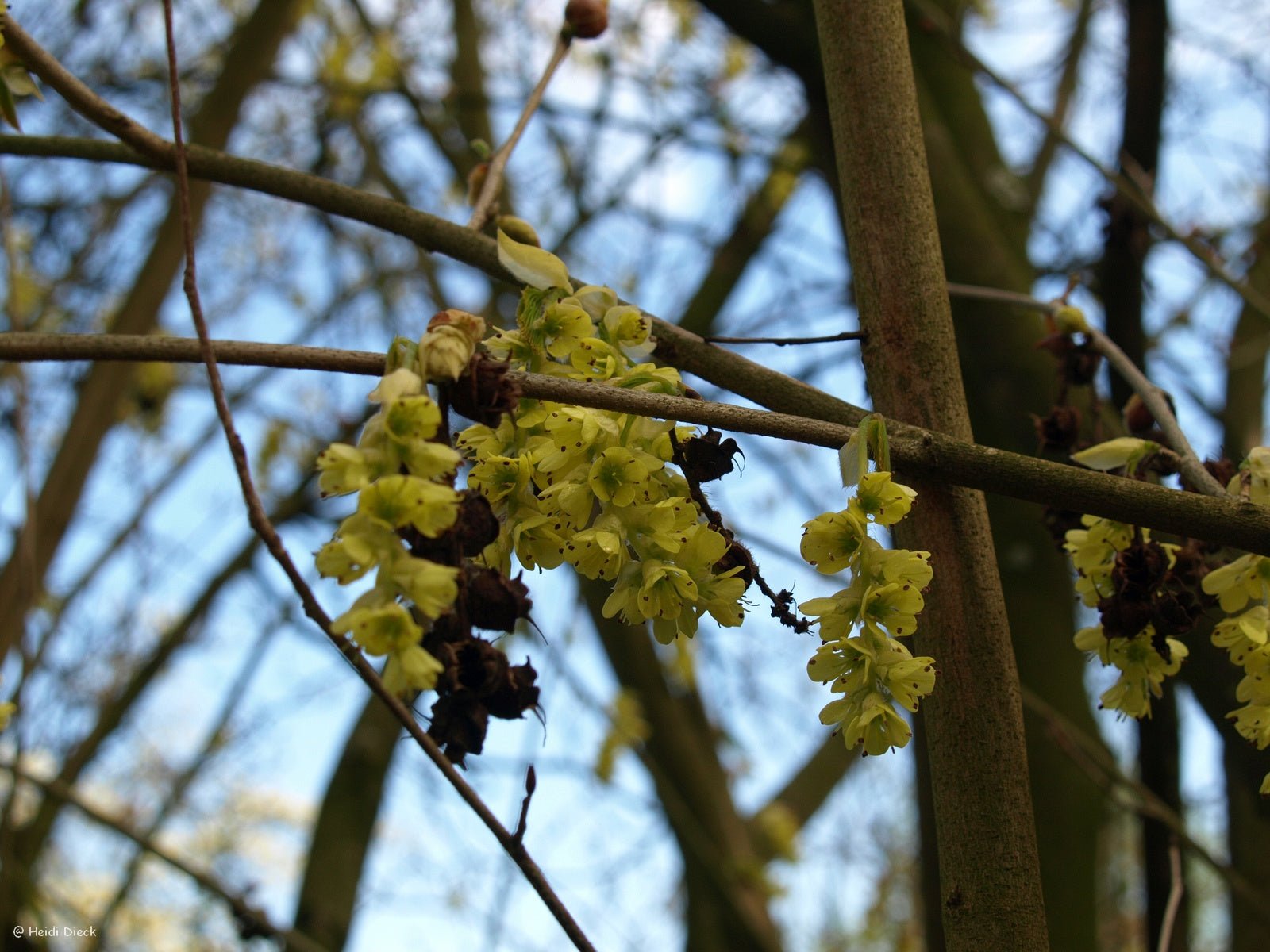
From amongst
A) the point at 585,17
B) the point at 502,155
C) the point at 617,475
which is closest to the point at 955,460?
the point at 617,475

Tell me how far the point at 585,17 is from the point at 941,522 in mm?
1328

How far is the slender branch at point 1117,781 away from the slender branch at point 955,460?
1.38 m

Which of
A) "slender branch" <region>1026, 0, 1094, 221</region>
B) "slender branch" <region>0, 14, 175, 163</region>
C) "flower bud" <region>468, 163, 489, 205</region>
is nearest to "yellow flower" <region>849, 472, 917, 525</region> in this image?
"flower bud" <region>468, 163, 489, 205</region>

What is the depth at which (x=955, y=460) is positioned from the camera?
1.26 metres

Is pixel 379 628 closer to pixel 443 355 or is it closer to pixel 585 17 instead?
pixel 443 355

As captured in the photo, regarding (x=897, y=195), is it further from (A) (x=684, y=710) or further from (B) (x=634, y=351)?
(A) (x=684, y=710)

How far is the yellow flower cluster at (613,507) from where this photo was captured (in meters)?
1.23

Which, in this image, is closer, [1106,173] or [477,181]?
[477,181]

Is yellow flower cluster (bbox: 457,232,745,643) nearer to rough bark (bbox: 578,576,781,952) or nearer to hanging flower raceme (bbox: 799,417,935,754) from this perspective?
hanging flower raceme (bbox: 799,417,935,754)

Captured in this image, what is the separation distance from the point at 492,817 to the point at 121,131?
1290 mm

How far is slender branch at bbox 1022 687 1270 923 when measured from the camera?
2.59 metres

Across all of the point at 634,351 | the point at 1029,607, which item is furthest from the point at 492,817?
the point at 1029,607

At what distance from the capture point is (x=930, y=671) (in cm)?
119

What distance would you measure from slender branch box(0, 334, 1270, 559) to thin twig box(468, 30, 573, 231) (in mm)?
636
